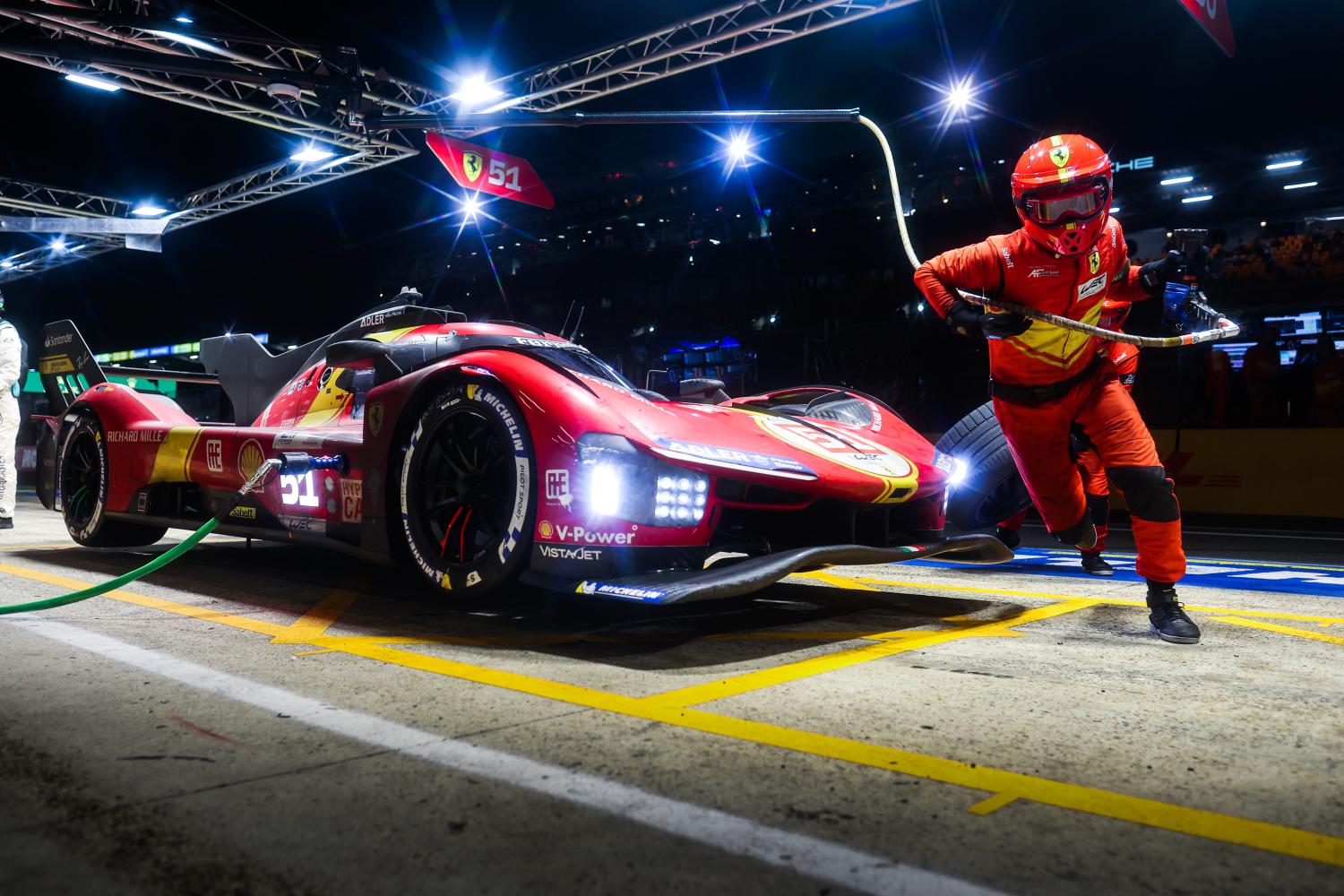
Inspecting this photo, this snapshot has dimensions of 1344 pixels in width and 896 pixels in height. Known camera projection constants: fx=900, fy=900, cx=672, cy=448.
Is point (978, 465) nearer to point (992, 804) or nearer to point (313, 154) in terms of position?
point (992, 804)

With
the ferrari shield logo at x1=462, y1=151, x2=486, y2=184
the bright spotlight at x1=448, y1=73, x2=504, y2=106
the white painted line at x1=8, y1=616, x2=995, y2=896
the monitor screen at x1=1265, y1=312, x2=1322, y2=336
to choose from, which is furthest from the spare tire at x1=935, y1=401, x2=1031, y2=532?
the ferrari shield logo at x1=462, y1=151, x2=486, y2=184

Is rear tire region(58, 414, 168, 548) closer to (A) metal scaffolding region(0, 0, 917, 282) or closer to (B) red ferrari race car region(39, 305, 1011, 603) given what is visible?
(B) red ferrari race car region(39, 305, 1011, 603)

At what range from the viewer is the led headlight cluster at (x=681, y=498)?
3.01 meters

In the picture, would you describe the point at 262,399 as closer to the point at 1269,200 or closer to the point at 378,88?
the point at 378,88

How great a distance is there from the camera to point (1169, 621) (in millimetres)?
3406

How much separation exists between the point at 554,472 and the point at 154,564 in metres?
1.90

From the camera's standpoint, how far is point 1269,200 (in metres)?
12.7

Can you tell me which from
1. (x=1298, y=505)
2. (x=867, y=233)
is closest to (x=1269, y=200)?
(x=1298, y=505)

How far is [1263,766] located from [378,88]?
14325 millimetres

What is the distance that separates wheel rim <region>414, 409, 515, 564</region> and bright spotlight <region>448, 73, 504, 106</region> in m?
11.1

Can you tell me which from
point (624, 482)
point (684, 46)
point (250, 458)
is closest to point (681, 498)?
point (624, 482)

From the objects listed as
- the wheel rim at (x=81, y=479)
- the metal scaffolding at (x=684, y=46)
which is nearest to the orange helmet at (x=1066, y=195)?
the wheel rim at (x=81, y=479)

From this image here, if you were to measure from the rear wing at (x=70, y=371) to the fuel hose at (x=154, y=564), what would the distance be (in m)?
2.16

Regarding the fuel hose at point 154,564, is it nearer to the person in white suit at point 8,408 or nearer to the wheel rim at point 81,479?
the wheel rim at point 81,479
